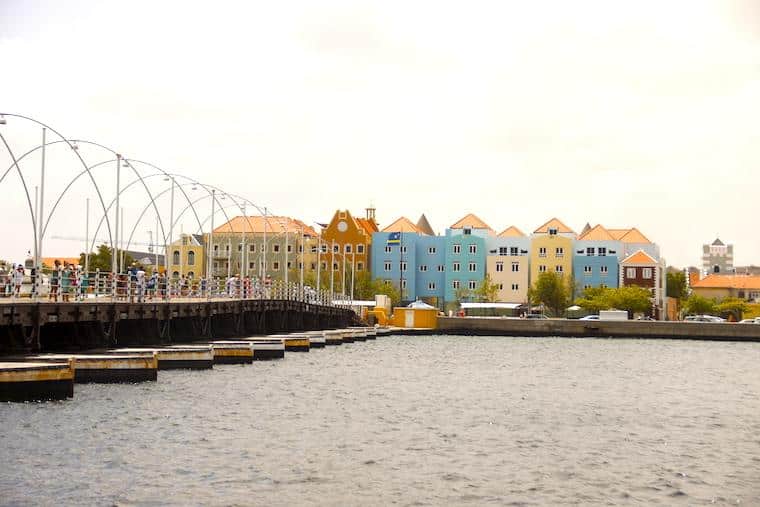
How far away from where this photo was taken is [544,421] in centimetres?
3853

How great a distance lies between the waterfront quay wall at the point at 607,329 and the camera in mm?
145000

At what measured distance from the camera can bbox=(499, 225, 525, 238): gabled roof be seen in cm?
18375

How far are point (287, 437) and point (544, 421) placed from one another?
33.6ft

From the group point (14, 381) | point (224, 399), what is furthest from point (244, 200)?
point (14, 381)

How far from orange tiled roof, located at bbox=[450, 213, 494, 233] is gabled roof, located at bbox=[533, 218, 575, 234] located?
8.20 meters

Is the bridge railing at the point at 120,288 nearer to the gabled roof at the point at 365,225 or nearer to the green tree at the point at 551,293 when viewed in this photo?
the green tree at the point at 551,293

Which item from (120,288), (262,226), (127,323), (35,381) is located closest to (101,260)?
(262,226)

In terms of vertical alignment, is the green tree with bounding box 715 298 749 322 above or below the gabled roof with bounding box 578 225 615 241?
below

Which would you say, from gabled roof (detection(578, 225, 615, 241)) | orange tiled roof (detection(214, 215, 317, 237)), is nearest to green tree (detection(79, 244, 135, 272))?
orange tiled roof (detection(214, 215, 317, 237))

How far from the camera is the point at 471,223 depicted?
186 m

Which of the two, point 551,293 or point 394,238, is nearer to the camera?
point 551,293

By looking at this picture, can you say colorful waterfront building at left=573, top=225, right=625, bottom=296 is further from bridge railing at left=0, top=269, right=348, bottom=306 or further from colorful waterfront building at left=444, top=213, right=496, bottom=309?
bridge railing at left=0, top=269, right=348, bottom=306

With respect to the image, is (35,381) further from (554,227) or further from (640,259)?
(554,227)

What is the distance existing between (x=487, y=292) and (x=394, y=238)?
56.2 ft
